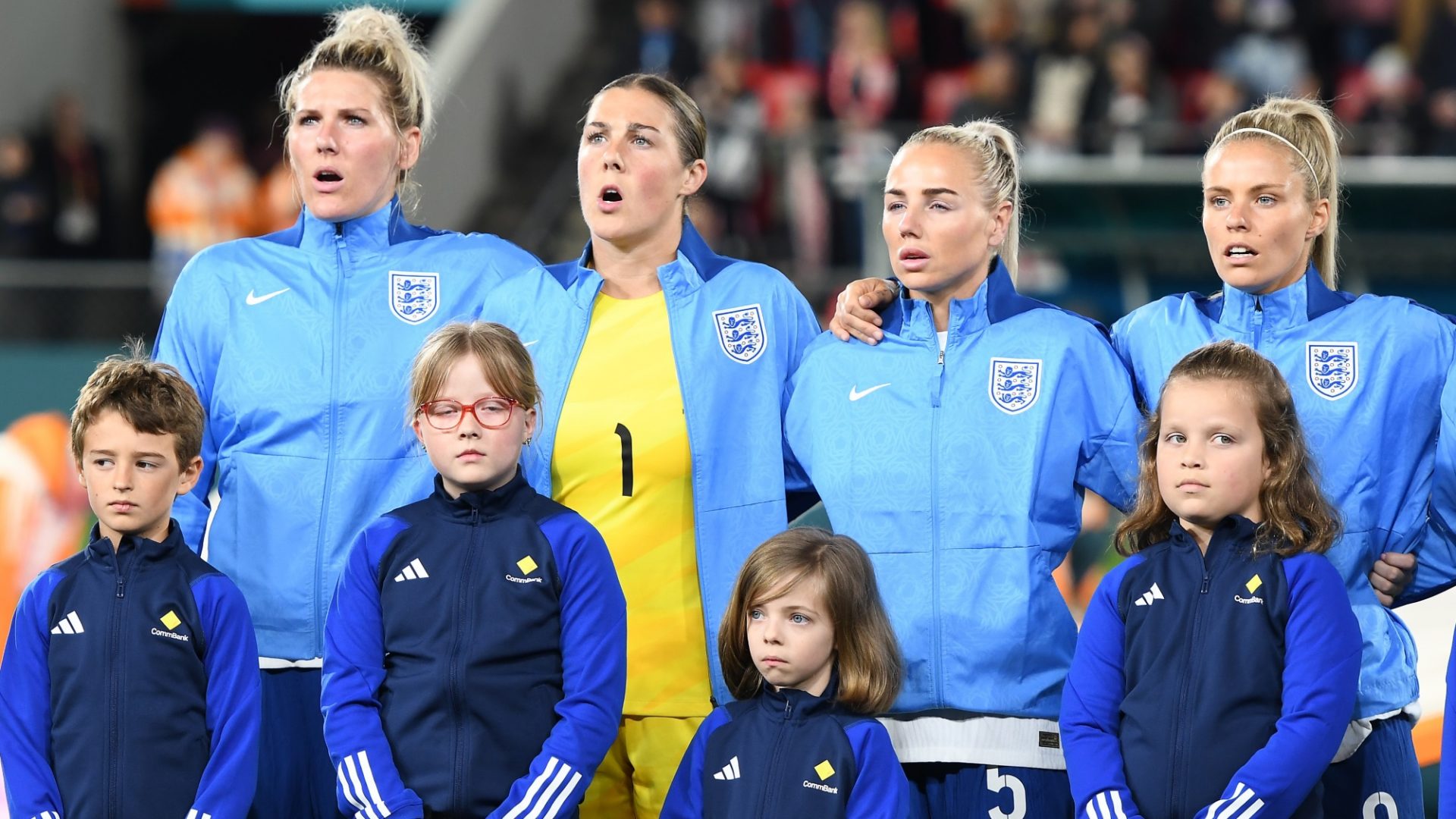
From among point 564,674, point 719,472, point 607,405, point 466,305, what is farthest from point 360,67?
point 564,674

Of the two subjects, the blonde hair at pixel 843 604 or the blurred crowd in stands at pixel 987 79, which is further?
the blurred crowd in stands at pixel 987 79

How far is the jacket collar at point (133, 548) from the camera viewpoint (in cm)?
379

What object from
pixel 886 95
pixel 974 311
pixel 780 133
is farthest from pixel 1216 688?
pixel 886 95

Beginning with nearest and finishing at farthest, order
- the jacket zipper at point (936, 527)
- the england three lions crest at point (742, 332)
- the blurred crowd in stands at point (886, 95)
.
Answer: the jacket zipper at point (936, 527) → the england three lions crest at point (742, 332) → the blurred crowd in stands at point (886, 95)

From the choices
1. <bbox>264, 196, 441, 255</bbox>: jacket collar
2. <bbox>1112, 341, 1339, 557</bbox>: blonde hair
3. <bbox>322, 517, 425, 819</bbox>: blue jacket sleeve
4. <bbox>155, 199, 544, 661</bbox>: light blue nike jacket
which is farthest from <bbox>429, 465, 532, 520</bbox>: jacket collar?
<bbox>1112, 341, 1339, 557</bbox>: blonde hair

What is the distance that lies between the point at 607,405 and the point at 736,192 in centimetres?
742

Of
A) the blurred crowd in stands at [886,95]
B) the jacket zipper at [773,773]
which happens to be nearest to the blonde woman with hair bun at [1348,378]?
the jacket zipper at [773,773]

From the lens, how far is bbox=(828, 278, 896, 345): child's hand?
4.01m

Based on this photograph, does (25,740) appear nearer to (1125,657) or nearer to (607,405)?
(607,405)

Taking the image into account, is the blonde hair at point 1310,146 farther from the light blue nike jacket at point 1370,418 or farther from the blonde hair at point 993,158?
the blonde hair at point 993,158

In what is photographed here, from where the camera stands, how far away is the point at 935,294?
13.1 feet

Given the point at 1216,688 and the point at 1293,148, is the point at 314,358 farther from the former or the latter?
the point at 1293,148

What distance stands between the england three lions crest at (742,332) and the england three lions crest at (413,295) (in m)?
0.70

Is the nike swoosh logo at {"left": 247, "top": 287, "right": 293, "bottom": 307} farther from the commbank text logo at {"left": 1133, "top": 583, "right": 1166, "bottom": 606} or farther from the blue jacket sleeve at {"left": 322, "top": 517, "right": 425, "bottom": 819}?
the commbank text logo at {"left": 1133, "top": 583, "right": 1166, "bottom": 606}
